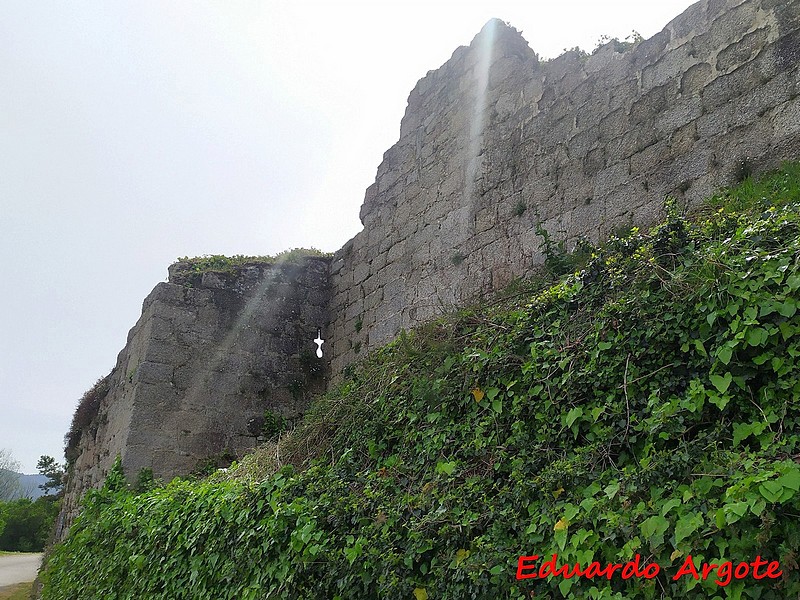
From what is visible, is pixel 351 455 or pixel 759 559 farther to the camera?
pixel 351 455

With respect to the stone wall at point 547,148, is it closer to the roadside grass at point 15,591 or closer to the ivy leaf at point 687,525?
the ivy leaf at point 687,525

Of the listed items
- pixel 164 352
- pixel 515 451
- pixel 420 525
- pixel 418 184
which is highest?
pixel 418 184

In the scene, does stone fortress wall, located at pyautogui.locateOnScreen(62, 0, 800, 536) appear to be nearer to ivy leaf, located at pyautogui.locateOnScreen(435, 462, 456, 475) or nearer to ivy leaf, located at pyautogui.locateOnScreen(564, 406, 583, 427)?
ivy leaf, located at pyautogui.locateOnScreen(564, 406, 583, 427)

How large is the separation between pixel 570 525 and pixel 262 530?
2.06m

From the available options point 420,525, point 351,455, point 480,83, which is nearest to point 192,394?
point 351,455

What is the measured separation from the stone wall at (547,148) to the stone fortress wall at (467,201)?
0.01 meters

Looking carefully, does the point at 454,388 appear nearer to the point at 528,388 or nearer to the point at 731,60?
the point at 528,388

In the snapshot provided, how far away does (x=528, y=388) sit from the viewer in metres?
3.33

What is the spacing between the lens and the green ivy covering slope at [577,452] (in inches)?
87.0

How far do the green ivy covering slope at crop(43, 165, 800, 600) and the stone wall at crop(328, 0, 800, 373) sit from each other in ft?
1.90

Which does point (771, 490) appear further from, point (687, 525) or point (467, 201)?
point (467, 201)

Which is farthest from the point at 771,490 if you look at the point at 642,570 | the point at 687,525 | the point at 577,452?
the point at 577,452

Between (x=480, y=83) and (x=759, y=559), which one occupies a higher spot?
(x=480, y=83)

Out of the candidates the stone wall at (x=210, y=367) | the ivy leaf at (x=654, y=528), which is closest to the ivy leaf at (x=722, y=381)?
the ivy leaf at (x=654, y=528)
